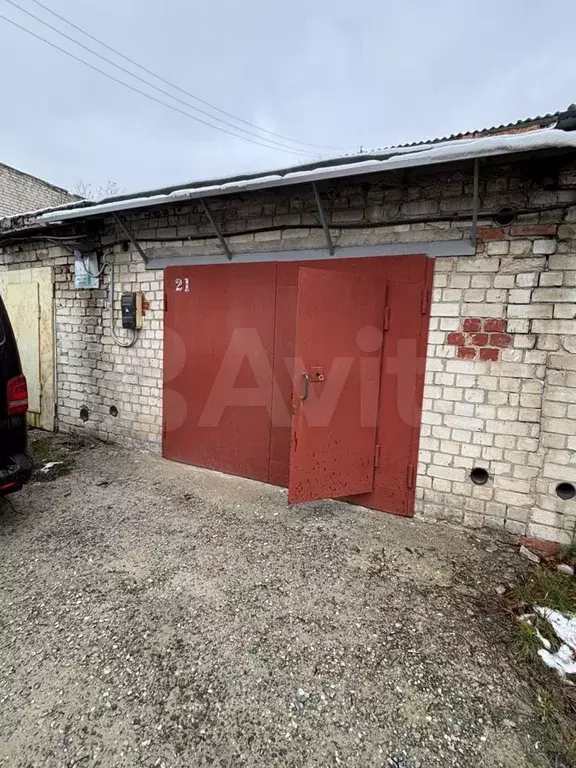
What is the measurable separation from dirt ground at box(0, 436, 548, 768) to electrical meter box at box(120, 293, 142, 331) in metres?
2.04

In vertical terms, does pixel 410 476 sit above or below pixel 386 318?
below

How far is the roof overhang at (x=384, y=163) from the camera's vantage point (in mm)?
2184

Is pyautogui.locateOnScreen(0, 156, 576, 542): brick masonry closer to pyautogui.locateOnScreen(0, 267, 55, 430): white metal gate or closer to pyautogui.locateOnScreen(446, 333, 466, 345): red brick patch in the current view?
pyautogui.locateOnScreen(446, 333, 466, 345): red brick patch

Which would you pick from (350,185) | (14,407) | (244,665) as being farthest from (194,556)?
(350,185)

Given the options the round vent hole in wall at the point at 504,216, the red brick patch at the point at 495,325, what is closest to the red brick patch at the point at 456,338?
the red brick patch at the point at 495,325

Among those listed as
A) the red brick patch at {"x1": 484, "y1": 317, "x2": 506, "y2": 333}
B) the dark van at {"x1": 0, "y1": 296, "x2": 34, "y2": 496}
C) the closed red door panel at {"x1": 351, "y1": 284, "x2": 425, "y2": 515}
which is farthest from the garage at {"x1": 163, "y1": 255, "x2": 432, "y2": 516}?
the dark van at {"x1": 0, "y1": 296, "x2": 34, "y2": 496}

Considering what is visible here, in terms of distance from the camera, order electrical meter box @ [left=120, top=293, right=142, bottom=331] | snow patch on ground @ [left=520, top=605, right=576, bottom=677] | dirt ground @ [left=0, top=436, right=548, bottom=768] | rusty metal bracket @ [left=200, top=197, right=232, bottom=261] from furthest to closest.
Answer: electrical meter box @ [left=120, top=293, right=142, bottom=331] → rusty metal bracket @ [left=200, top=197, right=232, bottom=261] → snow patch on ground @ [left=520, top=605, right=576, bottom=677] → dirt ground @ [left=0, top=436, right=548, bottom=768]

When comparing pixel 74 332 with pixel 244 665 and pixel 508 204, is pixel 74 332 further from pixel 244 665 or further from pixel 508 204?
pixel 508 204

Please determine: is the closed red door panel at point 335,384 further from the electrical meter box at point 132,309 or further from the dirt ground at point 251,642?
the electrical meter box at point 132,309

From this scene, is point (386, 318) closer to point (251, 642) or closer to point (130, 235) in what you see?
point (251, 642)

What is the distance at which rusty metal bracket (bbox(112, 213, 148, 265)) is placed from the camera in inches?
161

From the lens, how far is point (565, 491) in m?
2.73

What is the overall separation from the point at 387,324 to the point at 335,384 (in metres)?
0.64

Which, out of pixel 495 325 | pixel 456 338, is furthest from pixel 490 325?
pixel 456 338
